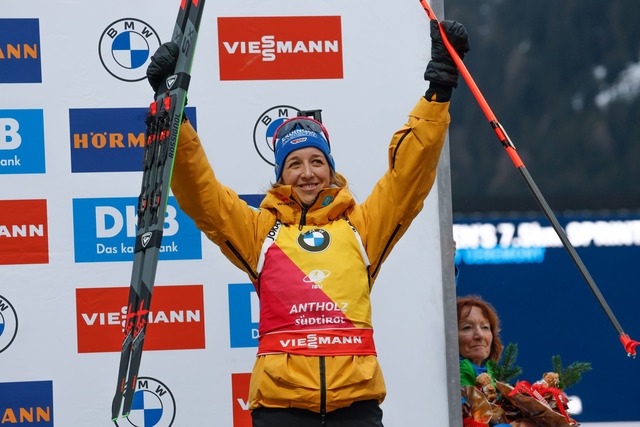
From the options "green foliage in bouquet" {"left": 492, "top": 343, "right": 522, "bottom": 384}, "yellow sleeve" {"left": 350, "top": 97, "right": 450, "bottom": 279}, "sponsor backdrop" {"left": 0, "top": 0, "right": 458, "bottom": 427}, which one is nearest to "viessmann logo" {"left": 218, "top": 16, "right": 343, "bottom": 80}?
"sponsor backdrop" {"left": 0, "top": 0, "right": 458, "bottom": 427}

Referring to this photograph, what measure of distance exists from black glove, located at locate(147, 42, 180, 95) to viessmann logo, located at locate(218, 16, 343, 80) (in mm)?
1081

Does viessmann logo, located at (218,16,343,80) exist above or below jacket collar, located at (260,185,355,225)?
above

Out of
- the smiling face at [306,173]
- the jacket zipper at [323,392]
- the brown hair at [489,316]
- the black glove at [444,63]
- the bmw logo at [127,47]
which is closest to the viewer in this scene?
the jacket zipper at [323,392]

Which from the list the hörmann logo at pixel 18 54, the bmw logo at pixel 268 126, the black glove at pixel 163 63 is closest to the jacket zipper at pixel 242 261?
the black glove at pixel 163 63

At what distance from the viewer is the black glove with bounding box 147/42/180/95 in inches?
139

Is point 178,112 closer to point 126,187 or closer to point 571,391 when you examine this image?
point 126,187

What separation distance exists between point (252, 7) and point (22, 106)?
935 mm

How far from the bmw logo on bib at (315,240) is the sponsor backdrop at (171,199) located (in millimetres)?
993

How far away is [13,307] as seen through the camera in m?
4.51

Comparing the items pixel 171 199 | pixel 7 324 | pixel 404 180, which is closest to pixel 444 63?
pixel 404 180

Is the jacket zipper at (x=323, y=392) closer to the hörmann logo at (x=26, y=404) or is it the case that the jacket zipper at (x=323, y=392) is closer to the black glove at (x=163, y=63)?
the black glove at (x=163, y=63)

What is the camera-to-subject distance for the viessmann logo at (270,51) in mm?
4637

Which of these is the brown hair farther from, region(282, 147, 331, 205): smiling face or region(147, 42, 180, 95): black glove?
region(147, 42, 180, 95): black glove

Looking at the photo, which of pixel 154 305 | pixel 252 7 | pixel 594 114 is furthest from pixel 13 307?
pixel 594 114
